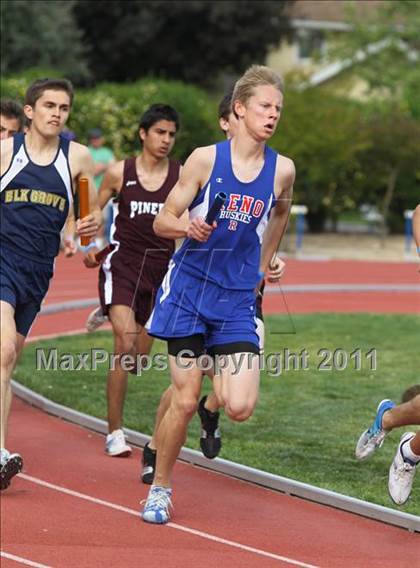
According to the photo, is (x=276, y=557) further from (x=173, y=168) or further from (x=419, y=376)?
(x=419, y=376)

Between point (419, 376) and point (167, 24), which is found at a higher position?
point (167, 24)

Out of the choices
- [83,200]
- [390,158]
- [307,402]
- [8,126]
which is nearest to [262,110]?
[83,200]

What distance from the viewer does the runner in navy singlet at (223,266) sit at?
726cm

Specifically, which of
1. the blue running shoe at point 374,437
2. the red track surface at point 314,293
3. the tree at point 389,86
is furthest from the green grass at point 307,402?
the tree at point 389,86

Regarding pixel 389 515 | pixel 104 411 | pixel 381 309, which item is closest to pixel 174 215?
pixel 389 515

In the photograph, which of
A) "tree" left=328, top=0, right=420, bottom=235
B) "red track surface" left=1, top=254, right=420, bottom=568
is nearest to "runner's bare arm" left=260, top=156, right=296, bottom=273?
"red track surface" left=1, top=254, right=420, bottom=568

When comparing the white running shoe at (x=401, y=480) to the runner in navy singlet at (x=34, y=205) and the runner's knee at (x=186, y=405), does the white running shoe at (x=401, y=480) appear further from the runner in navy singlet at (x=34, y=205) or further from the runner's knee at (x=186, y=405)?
the runner in navy singlet at (x=34, y=205)

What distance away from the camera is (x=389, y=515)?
7801 mm

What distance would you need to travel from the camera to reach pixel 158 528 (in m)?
7.46

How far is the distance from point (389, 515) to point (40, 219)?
8.66 ft

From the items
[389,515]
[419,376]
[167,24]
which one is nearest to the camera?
[389,515]

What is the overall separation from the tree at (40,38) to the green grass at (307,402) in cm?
627

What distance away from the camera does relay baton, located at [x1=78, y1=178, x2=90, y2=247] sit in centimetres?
804

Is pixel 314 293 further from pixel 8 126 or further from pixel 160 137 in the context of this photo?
pixel 160 137
